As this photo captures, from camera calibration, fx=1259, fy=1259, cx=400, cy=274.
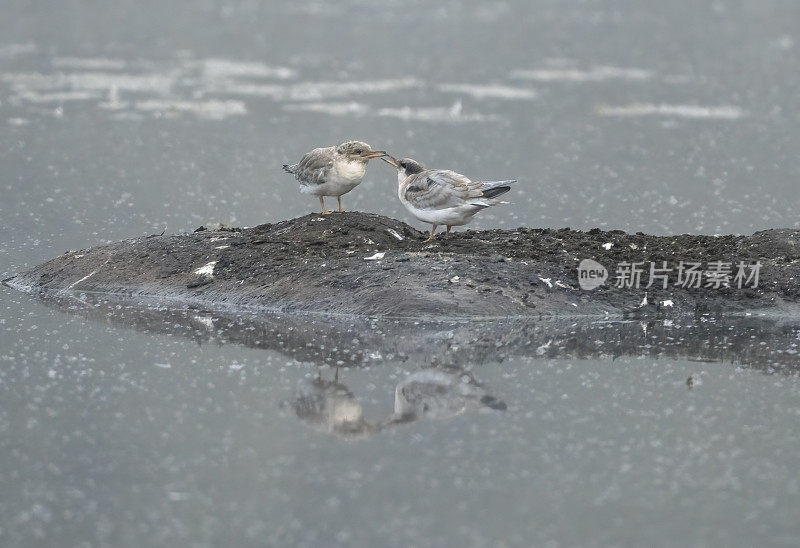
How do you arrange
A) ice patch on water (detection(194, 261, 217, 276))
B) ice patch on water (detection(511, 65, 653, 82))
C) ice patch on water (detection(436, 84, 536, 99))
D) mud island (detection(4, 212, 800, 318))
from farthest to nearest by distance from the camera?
ice patch on water (detection(511, 65, 653, 82)), ice patch on water (detection(436, 84, 536, 99)), ice patch on water (detection(194, 261, 217, 276)), mud island (detection(4, 212, 800, 318))

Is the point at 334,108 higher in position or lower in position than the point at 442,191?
higher

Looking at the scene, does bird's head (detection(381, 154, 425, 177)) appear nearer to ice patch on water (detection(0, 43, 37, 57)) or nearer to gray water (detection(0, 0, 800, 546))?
gray water (detection(0, 0, 800, 546))

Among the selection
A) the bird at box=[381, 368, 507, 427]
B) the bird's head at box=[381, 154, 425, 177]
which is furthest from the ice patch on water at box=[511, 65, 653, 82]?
the bird at box=[381, 368, 507, 427]

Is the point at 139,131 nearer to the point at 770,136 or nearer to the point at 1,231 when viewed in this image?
the point at 1,231

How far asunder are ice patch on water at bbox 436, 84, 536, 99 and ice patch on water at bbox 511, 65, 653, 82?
0.86 m

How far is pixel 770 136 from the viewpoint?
1486 cm

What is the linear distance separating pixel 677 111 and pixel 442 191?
8233 mm

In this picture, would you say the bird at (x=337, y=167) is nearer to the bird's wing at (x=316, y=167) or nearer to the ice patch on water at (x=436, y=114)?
the bird's wing at (x=316, y=167)

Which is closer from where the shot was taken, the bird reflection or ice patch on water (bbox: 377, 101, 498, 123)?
the bird reflection

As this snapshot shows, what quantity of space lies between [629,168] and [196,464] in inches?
348

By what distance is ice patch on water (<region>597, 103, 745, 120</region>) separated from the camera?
15.9 m

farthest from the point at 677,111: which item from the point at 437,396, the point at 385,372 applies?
the point at 437,396

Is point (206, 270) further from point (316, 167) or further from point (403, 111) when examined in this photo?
point (403, 111)

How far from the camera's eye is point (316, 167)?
919cm
